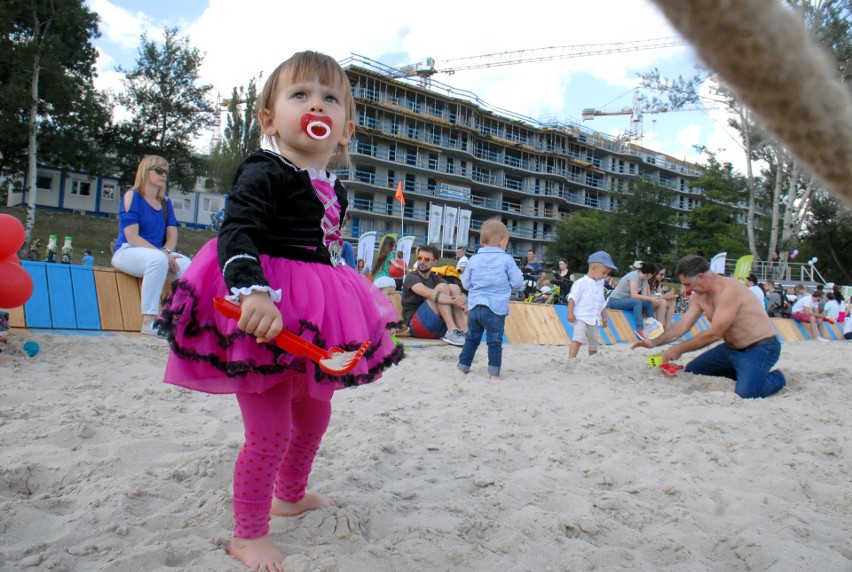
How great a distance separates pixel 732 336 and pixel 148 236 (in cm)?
553

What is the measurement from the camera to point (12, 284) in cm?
360

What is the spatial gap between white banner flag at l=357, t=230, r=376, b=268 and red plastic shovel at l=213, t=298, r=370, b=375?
16.0 meters

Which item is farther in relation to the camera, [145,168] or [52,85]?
[52,85]

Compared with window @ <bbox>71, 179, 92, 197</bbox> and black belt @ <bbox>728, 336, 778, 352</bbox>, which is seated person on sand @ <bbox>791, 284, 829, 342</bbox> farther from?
window @ <bbox>71, 179, 92, 197</bbox>

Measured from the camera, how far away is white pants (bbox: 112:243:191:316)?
5367mm

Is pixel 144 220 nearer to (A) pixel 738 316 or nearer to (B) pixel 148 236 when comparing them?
(B) pixel 148 236

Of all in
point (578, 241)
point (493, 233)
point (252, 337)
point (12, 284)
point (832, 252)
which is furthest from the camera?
point (578, 241)

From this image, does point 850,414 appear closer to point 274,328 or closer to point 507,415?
point 507,415

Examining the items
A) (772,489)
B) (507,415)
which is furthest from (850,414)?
(507,415)

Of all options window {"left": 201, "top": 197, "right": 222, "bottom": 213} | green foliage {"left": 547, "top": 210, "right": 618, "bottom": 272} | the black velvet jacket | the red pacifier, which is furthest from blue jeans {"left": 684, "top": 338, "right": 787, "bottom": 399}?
window {"left": 201, "top": 197, "right": 222, "bottom": 213}

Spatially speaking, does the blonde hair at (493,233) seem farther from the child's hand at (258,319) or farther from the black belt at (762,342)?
the child's hand at (258,319)

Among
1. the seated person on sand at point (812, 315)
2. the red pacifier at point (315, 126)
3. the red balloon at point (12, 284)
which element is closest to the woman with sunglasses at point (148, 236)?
the red balloon at point (12, 284)

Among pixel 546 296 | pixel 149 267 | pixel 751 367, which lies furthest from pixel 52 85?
pixel 751 367

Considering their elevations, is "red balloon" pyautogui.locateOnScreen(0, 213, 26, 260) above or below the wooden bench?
above
